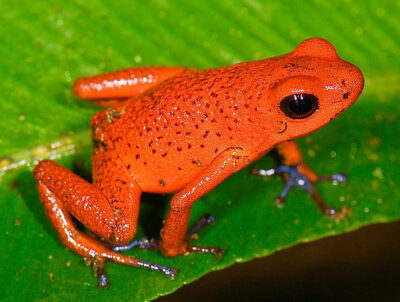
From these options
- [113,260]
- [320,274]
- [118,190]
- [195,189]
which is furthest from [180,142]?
[320,274]

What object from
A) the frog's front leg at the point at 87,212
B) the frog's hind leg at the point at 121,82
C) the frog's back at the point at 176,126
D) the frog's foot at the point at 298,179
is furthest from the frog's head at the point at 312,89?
the frog's front leg at the point at 87,212

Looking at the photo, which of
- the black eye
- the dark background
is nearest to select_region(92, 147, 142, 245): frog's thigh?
the black eye

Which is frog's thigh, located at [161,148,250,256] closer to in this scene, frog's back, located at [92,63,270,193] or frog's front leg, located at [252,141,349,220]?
frog's back, located at [92,63,270,193]

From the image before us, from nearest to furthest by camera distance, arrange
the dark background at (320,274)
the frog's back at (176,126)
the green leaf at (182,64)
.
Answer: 1. the frog's back at (176,126)
2. the green leaf at (182,64)
3. the dark background at (320,274)

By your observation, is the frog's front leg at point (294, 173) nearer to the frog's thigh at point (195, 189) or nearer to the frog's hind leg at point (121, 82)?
the frog's thigh at point (195, 189)

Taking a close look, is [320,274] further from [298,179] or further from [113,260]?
[113,260]

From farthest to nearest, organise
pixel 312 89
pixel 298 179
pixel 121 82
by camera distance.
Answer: pixel 298 179 → pixel 121 82 → pixel 312 89
